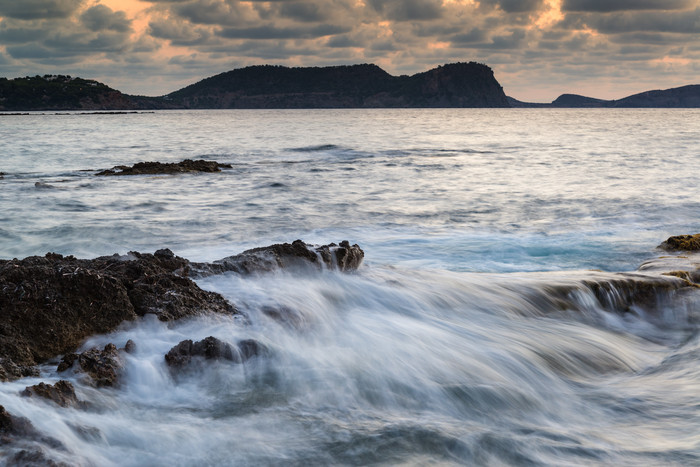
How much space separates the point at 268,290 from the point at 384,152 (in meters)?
26.7

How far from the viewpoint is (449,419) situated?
4.20 metres

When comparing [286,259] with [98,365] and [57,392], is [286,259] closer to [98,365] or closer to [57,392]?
[98,365]

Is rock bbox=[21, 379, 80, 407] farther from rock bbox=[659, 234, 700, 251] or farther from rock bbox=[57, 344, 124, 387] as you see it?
rock bbox=[659, 234, 700, 251]

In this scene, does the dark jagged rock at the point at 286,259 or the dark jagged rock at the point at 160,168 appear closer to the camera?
the dark jagged rock at the point at 286,259

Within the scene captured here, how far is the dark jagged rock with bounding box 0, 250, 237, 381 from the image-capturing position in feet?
13.3

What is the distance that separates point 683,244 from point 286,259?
6.06m

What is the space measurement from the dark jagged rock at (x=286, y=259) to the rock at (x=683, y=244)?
5061 millimetres

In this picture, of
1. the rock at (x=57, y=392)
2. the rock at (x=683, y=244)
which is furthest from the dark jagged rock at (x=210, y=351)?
the rock at (x=683, y=244)

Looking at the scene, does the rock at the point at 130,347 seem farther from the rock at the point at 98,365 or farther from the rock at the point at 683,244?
the rock at the point at 683,244

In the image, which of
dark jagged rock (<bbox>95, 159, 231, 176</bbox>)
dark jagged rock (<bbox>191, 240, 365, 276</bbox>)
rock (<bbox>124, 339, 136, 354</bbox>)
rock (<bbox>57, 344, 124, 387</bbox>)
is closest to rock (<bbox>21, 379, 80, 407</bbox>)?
rock (<bbox>57, 344, 124, 387</bbox>)

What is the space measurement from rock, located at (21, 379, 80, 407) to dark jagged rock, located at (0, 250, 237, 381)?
34cm

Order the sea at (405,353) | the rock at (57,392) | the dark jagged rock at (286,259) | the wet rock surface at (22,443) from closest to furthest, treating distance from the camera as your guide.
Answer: the wet rock surface at (22,443)
the rock at (57,392)
the sea at (405,353)
the dark jagged rock at (286,259)

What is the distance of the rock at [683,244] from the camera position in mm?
8648

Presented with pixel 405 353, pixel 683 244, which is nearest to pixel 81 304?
pixel 405 353
